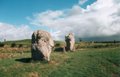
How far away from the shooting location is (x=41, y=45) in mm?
44750

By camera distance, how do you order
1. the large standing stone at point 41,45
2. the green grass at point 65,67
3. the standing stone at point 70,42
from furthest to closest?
the standing stone at point 70,42 < the large standing stone at point 41,45 < the green grass at point 65,67

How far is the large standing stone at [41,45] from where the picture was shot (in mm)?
44281

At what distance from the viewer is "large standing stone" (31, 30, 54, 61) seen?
Answer: 44.3 m

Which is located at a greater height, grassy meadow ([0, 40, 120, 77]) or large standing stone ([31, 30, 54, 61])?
large standing stone ([31, 30, 54, 61])

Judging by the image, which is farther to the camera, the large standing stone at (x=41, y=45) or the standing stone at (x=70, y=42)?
the standing stone at (x=70, y=42)

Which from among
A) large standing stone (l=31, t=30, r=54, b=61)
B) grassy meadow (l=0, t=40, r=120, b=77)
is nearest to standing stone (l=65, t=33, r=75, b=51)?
grassy meadow (l=0, t=40, r=120, b=77)

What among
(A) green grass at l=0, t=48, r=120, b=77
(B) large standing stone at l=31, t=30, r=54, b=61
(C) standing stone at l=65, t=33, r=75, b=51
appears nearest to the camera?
(A) green grass at l=0, t=48, r=120, b=77

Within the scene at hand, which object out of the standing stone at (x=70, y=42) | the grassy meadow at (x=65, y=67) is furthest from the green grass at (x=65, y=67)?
the standing stone at (x=70, y=42)

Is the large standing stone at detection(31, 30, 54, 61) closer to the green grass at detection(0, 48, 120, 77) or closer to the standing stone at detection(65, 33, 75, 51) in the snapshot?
the green grass at detection(0, 48, 120, 77)

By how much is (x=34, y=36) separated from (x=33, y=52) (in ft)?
9.69

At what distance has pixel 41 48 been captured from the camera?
44.5 metres

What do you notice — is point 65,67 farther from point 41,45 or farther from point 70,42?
point 70,42

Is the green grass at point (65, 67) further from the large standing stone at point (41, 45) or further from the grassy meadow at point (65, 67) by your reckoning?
the large standing stone at point (41, 45)

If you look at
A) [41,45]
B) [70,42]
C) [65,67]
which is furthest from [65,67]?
[70,42]
